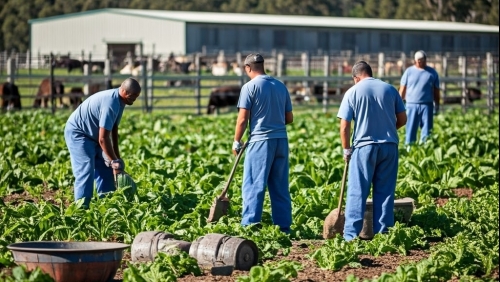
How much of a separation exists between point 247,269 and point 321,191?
3602 mm

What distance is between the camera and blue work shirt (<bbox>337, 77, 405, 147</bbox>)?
32.4 feet

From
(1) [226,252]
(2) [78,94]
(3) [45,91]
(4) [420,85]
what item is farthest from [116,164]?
(3) [45,91]

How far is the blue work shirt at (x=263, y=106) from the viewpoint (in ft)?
33.0

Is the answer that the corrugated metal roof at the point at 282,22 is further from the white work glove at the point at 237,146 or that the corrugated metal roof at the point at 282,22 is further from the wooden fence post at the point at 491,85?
the white work glove at the point at 237,146

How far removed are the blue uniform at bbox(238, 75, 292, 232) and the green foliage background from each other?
79416 millimetres

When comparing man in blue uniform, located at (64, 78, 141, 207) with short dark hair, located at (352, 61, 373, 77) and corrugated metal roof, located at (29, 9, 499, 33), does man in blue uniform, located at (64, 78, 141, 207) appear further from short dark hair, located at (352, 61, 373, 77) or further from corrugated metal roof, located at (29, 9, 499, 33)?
corrugated metal roof, located at (29, 9, 499, 33)

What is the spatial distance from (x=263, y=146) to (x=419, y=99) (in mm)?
7109

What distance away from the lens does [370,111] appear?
32.5ft

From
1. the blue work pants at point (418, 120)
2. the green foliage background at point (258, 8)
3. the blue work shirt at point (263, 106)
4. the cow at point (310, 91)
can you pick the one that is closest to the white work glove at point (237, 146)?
the blue work shirt at point (263, 106)

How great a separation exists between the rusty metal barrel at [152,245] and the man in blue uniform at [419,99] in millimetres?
8377

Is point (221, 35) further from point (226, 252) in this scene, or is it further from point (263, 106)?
point (226, 252)

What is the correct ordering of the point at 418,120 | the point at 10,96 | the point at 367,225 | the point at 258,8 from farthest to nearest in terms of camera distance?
the point at 258,8 → the point at 10,96 → the point at 418,120 → the point at 367,225

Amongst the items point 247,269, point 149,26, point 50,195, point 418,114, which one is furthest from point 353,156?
point 149,26

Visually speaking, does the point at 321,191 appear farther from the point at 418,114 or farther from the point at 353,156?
the point at 418,114
